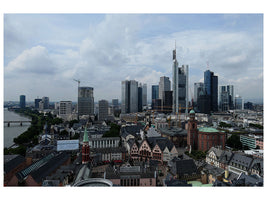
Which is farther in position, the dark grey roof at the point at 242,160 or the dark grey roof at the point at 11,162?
the dark grey roof at the point at 11,162

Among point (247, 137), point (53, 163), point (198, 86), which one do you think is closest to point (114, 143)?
point (53, 163)

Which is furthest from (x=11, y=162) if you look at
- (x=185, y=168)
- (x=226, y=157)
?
(x=226, y=157)

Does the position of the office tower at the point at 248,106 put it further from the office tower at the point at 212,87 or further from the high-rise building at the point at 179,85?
the high-rise building at the point at 179,85

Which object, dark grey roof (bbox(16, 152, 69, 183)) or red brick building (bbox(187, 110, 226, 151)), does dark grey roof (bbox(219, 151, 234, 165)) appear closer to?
red brick building (bbox(187, 110, 226, 151))

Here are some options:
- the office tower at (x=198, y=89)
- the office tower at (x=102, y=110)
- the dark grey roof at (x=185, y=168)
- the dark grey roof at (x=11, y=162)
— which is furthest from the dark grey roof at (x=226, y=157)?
the office tower at (x=198, y=89)

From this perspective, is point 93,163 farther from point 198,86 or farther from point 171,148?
point 198,86
